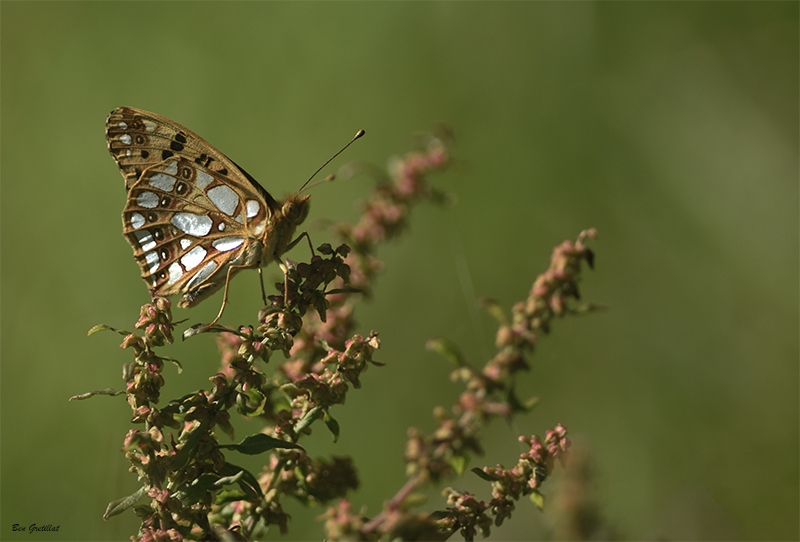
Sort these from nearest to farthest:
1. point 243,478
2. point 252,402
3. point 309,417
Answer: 1. point 243,478
2. point 309,417
3. point 252,402

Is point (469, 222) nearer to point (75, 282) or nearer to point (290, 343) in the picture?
point (75, 282)

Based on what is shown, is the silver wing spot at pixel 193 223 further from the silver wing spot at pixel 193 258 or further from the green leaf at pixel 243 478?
the green leaf at pixel 243 478

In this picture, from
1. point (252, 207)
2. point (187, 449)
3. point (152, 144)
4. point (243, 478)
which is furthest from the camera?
point (152, 144)

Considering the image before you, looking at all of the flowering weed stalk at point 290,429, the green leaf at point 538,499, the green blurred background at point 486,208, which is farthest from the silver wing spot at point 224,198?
the green leaf at point 538,499

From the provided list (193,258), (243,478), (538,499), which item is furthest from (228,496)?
(193,258)

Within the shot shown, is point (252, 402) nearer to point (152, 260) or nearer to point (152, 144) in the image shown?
point (152, 260)
